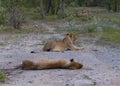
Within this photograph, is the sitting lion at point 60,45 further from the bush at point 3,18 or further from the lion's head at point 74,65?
the bush at point 3,18

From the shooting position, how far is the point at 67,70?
9.87 metres

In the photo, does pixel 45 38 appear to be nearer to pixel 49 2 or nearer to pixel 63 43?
pixel 63 43

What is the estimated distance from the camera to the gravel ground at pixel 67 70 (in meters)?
8.49

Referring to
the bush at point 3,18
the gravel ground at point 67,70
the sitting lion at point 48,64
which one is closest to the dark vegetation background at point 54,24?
the bush at point 3,18

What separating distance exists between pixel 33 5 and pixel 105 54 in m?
27.0

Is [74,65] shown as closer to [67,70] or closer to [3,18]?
[67,70]

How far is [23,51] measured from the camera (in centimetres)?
1412

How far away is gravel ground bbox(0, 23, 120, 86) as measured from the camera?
849 cm

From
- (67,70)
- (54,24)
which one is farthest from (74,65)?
(54,24)

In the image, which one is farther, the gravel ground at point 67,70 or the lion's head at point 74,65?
the lion's head at point 74,65

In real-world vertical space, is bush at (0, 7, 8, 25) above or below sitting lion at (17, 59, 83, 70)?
below

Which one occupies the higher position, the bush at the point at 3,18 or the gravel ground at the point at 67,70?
the gravel ground at the point at 67,70

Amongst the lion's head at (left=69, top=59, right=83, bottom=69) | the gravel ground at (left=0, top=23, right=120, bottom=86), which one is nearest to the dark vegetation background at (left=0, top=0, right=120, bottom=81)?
the gravel ground at (left=0, top=23, right=120, bottom=86)

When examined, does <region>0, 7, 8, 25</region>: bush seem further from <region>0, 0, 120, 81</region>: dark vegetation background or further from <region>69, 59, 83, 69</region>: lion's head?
<region>69, 59, 83, 69</region>: lion's head
